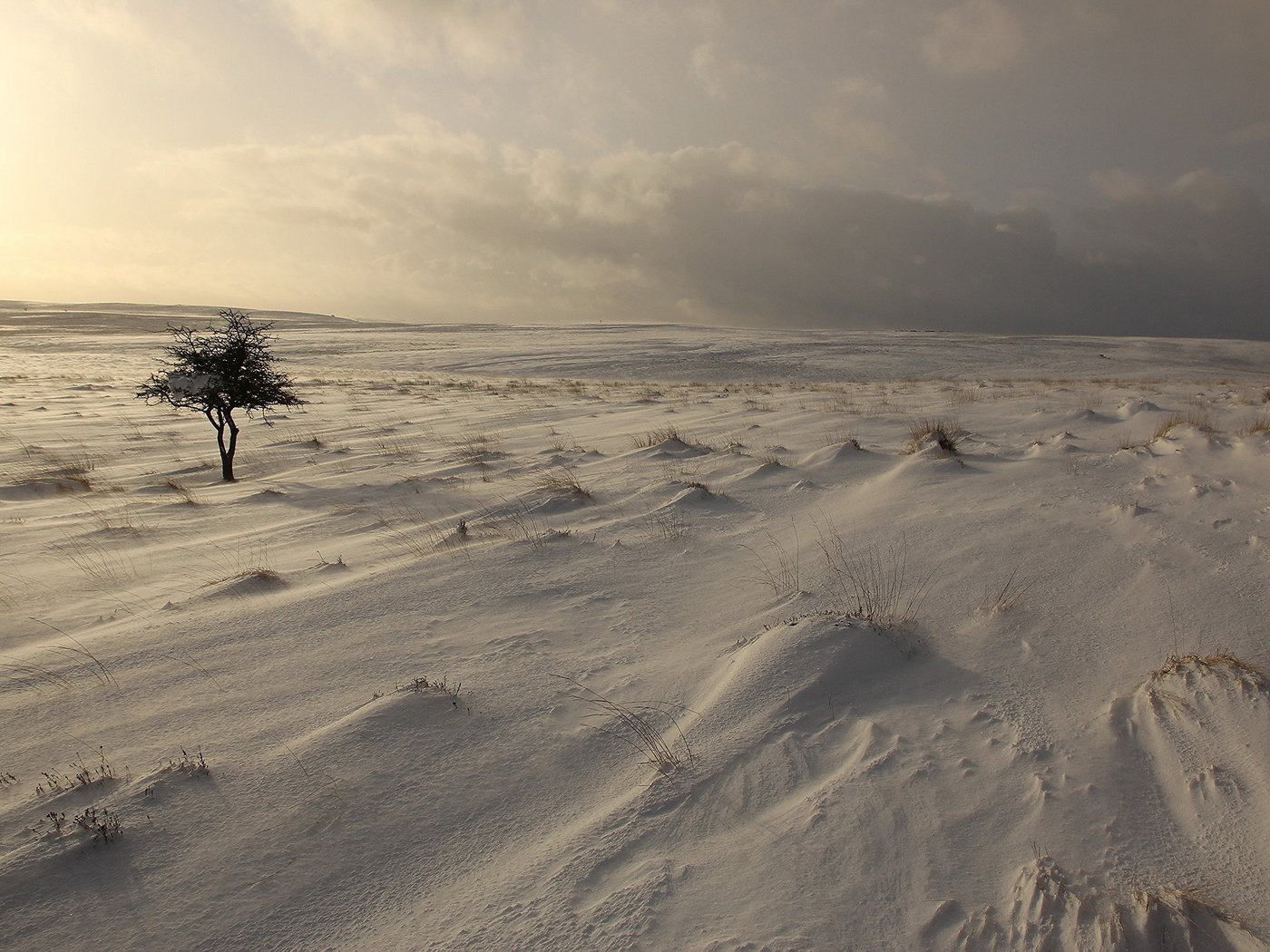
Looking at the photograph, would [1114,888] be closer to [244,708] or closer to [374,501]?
[244,708]

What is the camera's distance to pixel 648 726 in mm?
2441

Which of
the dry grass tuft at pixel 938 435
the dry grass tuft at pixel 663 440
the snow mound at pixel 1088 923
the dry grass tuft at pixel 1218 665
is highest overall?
the dry grass tuft at pixel 938 435

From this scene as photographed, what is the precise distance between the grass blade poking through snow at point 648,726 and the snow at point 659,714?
0.06ft

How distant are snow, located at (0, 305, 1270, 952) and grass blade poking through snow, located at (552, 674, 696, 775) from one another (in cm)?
2

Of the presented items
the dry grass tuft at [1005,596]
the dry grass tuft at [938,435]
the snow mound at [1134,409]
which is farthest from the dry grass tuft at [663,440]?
the snow mound at [1134,409]

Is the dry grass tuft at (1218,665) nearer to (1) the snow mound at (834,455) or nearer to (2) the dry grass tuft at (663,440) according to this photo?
(1) the snow mound at (834,455)

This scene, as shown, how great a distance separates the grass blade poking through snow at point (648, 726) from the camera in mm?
2244

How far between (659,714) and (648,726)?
0.35 ft

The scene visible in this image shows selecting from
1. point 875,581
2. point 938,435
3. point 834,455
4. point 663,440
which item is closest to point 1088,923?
point 875,581

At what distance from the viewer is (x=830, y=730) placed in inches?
92.4

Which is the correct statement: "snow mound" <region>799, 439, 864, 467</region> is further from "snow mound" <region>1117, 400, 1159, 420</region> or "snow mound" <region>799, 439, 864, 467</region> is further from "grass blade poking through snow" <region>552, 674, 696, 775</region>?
"snow mound" <region>1117, 400, 1159, 420</region>

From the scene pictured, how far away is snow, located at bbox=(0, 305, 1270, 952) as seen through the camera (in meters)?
1.73

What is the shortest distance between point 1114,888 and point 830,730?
86 centimetres

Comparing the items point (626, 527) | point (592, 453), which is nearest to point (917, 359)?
point (592, 453)
